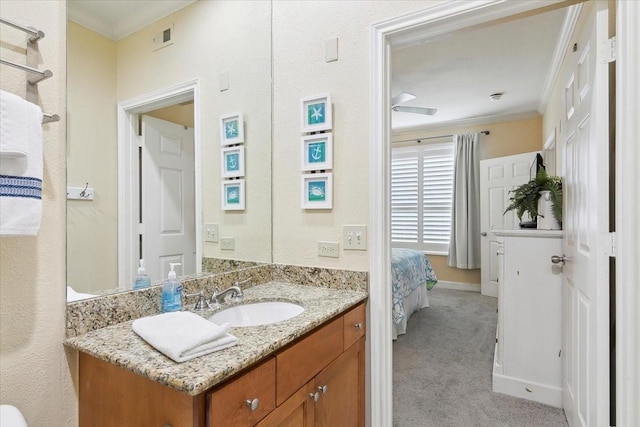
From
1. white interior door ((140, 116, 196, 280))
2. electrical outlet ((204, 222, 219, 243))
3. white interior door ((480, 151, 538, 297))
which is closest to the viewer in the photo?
white interior door ((140, 116, 196, 280))

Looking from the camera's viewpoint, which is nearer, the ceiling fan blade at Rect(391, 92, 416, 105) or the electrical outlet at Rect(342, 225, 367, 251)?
the electrical outlet at Rect(342, 225, 367, 251)

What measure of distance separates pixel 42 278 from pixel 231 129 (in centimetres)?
110

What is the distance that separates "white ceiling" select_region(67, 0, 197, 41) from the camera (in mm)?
1120

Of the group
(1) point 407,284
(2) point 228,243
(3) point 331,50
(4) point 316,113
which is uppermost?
(3) point 331,50

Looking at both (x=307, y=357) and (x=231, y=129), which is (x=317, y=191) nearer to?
(x=231, y=129)

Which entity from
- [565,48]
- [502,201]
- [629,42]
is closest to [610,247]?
[629,42]

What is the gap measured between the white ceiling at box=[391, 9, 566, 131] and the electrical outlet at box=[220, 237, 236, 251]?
1923mm

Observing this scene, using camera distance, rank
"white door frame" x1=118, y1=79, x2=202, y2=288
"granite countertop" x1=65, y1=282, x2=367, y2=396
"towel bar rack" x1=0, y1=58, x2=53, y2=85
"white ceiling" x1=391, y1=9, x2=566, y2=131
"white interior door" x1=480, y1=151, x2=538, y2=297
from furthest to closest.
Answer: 1. "white interior door" x1=480, y1=151, x2=538, y2=297
2. "white ceiling" x1=391, y1=9, x2=566, y2=131
3. "white door frame" x1=118, y1=79, x2=202, y2=288
4. "towel bar rack" x1=0, y1=58, x2=53, y2=85
5. "granite countertop" x1=65, y1=282, x2=367, y2=396

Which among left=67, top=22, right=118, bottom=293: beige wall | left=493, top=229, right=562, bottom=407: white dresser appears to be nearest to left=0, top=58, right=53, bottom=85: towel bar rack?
left=67, top=22, right=118, bottom=293: beige wall

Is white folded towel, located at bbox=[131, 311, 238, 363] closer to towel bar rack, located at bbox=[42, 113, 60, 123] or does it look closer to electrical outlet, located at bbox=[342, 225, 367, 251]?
towel bar rack, located at bbox=[42, 113, 60, 123]

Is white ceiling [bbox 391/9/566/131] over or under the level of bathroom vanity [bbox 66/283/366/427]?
over

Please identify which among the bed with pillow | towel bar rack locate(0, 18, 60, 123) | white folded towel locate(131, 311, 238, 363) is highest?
towel bar rack locate(0, 18, 60, 123)

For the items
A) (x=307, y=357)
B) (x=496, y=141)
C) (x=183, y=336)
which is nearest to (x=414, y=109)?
(x=496, y=141)

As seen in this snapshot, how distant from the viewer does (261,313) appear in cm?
152
